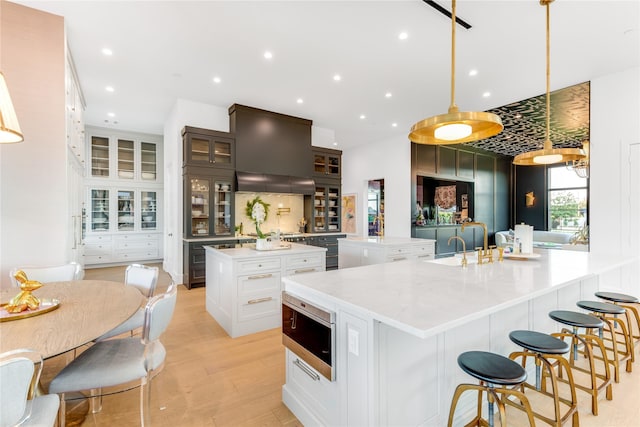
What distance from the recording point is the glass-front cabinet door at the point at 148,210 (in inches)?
295

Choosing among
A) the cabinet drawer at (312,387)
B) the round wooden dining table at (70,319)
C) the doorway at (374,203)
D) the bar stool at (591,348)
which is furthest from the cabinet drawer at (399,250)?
the doorway at (374,203)

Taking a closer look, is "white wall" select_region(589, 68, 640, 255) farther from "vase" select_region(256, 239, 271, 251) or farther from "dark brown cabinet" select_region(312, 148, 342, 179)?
"vase" select_region(256, 239, 271, 251)

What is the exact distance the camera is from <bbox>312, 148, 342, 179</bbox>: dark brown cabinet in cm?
684

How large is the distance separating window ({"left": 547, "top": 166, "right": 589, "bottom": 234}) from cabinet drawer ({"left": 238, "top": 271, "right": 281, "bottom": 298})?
32.1 feet

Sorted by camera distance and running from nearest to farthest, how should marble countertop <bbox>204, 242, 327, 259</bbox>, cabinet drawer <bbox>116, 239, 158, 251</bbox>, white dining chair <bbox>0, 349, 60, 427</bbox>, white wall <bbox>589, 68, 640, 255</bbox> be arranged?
white dining chair <bbox>0, 349, 60, 427</bbox> < marble countertop <bbox>204, 242, 327, 259</bbox> < white wall <bbox>589, 68, 640, 255</bbox> < cabinet drawer <bbox>116, 239, 158, 251</bbox>

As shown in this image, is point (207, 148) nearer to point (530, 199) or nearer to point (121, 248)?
point (121, 248)

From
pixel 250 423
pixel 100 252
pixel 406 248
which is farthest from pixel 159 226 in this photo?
pixel 250 423

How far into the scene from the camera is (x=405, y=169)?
759cm

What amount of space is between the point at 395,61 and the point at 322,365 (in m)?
3.99

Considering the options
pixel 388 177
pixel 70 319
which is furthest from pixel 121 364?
pixel 388 177

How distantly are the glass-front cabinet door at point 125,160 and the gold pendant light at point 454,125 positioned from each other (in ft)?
24.7

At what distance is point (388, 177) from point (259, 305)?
5856 millimetres

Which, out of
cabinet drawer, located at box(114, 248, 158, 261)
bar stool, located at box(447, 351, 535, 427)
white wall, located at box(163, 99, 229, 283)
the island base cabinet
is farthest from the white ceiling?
cabinet drawer, located at box(114, 248, 158, 261)

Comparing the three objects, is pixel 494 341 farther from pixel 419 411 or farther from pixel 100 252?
pixel 100 252
